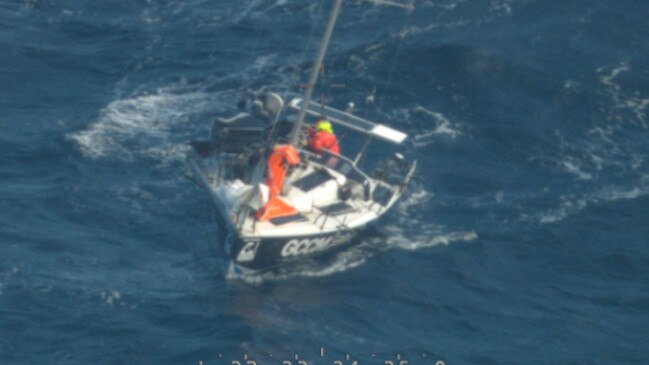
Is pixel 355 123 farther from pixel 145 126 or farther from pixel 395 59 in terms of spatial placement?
pixel 395 59

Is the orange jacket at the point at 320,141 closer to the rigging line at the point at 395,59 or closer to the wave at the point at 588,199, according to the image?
the rigging line at the point at 395,59

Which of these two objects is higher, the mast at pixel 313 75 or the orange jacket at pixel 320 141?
the mast at pixel 313 75

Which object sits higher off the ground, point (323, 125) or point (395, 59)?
point (395, 59)

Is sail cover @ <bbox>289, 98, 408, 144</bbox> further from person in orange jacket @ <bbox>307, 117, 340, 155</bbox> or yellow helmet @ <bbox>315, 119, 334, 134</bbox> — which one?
person in orange jacket @ <bbox>307, 117, 340, 155</bbox>

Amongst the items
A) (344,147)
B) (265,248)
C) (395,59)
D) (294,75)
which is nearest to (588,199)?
(344,147)

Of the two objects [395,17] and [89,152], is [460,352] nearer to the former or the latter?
[89,152]

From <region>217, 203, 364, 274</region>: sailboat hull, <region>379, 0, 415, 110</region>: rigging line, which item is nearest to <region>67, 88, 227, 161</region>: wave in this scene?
<region>379, 0, 415, 110</region>: rigging line

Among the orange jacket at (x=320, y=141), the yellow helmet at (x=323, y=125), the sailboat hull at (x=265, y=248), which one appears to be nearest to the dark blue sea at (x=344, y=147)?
the sailboat hull at (x=265, y=248)

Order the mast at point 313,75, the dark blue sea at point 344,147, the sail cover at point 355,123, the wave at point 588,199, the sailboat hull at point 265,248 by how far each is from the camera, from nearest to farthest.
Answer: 1. the dark blue sea at point 344,147
2. the sailboat hull at point 265,248
3. the mast at point 313,75
4. the sail cover at point 355,123
5. the wave at point 588,199

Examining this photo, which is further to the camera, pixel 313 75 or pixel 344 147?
pixel 344 147
